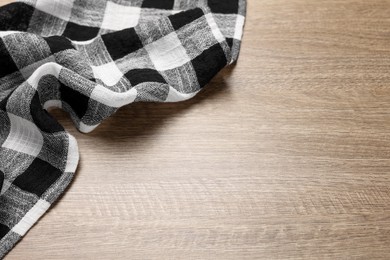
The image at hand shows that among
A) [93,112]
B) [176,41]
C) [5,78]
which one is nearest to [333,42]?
[176,41]

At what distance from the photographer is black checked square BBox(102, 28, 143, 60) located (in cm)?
82

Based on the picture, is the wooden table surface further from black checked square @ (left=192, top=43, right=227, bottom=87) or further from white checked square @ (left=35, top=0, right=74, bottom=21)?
white checked square @ (left=35, top=0, right=74, bottom=21)

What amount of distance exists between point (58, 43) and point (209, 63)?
0.72 feet

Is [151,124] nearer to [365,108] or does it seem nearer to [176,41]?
[176,41]

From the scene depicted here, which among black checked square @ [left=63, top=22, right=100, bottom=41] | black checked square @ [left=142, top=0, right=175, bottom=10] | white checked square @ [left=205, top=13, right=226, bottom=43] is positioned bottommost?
white checked square @ [left=205, top=13, right=226, bottom=43]

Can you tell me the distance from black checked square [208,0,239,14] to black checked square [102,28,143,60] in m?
0.14

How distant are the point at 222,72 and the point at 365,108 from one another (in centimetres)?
21

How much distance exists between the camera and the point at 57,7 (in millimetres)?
874

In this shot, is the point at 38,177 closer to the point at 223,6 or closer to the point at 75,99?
the point at 75,99

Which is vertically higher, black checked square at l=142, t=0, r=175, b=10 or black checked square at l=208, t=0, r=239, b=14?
black checked square at l=142, t=0, r=175, b=10

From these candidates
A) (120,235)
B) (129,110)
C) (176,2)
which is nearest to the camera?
(120,235)

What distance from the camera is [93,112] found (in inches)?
29.9

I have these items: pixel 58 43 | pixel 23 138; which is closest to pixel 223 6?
pixel 58 43

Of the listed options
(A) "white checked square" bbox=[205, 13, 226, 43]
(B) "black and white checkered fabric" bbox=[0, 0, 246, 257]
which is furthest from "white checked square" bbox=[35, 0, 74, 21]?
(A) "white checked square" bbox=[205, 13, 226, 43]
